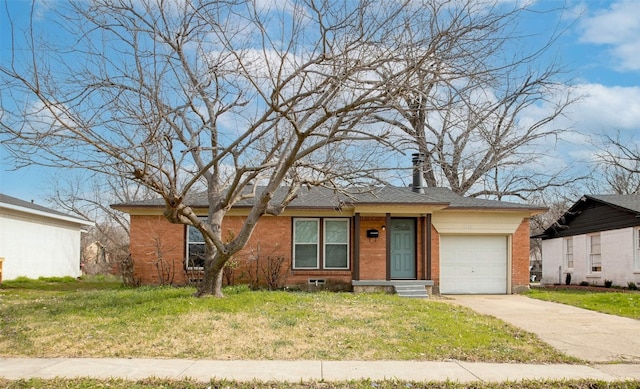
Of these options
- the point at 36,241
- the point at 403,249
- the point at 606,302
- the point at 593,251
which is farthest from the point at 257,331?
the point at 593,251

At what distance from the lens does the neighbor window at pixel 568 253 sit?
25.1m

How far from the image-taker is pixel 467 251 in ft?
63.4

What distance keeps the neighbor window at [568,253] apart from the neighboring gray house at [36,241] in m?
22.3

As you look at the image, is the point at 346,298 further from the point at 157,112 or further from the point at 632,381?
the point at 632,381

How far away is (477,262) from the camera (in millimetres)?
19312

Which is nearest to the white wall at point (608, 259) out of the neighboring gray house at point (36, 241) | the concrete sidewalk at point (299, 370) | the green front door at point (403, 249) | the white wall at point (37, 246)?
the green front door at point (403, 249)

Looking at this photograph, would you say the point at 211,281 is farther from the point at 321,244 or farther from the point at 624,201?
the point at 624,201

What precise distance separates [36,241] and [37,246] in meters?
0.21

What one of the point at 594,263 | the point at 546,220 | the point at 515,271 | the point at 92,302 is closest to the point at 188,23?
the point at 92,302

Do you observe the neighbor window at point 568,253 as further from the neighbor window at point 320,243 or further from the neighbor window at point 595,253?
the neighbor window at point 320,243

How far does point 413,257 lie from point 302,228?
386 centimetres

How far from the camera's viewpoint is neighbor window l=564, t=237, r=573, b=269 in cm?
2514

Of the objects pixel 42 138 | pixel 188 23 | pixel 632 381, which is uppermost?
pixel 188 23

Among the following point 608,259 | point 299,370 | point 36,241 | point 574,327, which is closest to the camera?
point 299,370
